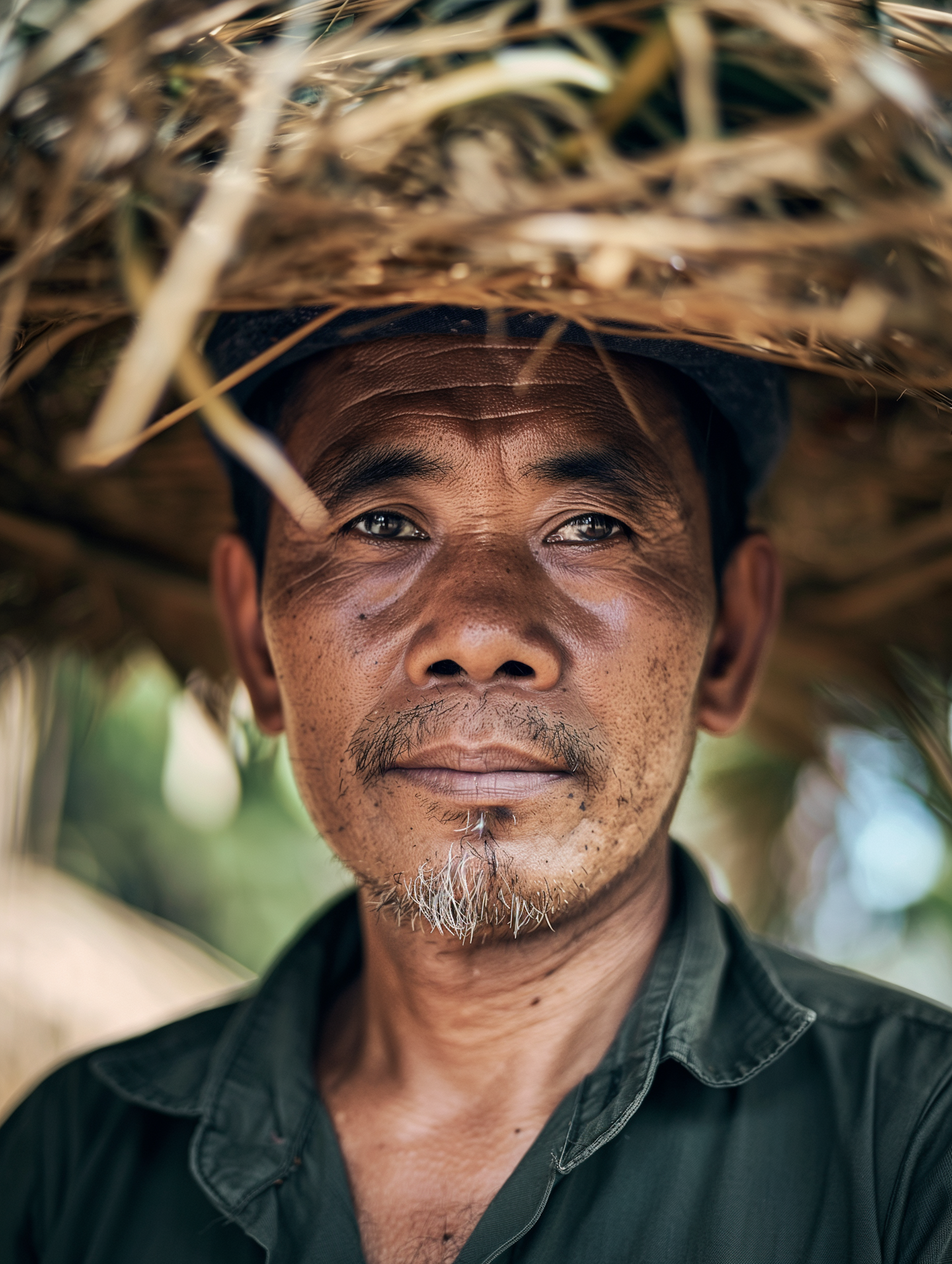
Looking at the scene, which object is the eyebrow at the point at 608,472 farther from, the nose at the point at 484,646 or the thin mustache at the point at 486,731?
the thin mustache at the point at 486,731

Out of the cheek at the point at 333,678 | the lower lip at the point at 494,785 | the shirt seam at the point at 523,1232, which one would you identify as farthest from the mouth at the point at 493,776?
the shirt seam at the point at 523,1232

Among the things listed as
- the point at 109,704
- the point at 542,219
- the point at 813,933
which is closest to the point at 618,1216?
the point at 542,219

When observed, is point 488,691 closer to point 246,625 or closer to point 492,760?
point 492,760

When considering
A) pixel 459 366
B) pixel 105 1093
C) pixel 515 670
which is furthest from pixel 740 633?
pixel 105 1093

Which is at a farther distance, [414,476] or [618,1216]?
[414,476]

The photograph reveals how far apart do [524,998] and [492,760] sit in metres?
0.34

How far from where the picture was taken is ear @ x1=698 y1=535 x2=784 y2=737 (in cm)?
149

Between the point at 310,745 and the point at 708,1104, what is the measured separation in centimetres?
63

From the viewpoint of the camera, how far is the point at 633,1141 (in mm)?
1158

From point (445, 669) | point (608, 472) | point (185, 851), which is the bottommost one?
point (185, 851)

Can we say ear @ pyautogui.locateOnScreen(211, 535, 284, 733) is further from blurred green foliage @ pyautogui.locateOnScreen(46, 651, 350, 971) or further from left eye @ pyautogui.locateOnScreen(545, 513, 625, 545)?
blurred green foliage @ pyautogui.locateOnScreen(46, 651, 350, 971)

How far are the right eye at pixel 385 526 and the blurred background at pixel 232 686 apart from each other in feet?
1.28

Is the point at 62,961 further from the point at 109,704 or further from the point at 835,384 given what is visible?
the point at 835,384

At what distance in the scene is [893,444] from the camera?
152 centimetres
